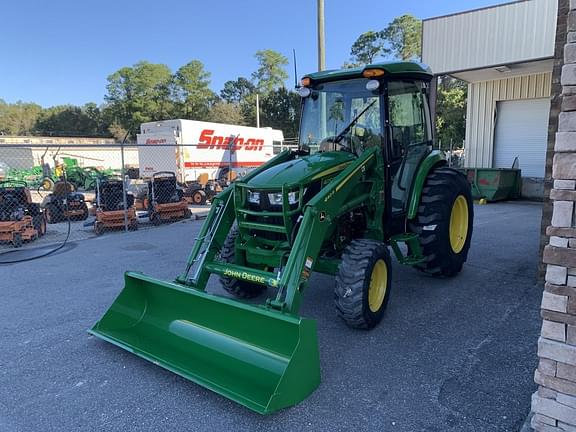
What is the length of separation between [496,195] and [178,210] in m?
9.50

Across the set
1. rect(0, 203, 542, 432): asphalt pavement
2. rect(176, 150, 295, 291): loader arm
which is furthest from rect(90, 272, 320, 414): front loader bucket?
rect(176, 150, 295, 291): loader arm

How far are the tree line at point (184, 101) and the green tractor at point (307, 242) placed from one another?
36205 mm

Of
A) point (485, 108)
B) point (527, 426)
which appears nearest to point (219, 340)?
point (527, 426)

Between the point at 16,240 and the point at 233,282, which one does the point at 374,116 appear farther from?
the point at 16,240

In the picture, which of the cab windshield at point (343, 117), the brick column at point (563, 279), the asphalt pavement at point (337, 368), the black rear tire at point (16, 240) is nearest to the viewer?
the brick column at point (563, 279)

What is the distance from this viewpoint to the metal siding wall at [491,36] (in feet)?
37.2

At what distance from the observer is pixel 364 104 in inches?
181

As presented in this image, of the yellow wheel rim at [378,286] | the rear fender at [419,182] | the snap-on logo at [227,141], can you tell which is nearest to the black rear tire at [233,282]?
the yellow wheel rim at [378,286]

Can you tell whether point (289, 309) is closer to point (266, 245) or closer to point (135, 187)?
point (266, 245)

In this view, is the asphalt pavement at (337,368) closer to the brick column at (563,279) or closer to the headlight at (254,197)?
the brick column at (563,279)

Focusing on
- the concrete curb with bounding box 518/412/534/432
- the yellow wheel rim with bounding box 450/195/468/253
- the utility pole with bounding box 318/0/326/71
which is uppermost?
the utility pole with bounding box 318/0/326/71

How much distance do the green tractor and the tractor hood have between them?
0.06 feet

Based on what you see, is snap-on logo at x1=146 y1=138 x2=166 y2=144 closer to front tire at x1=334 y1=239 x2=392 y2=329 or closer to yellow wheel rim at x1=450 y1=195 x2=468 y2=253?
yellow wheel rim at x1=450 y1=195 x2=468 y2=253

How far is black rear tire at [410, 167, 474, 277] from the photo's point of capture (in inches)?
189
